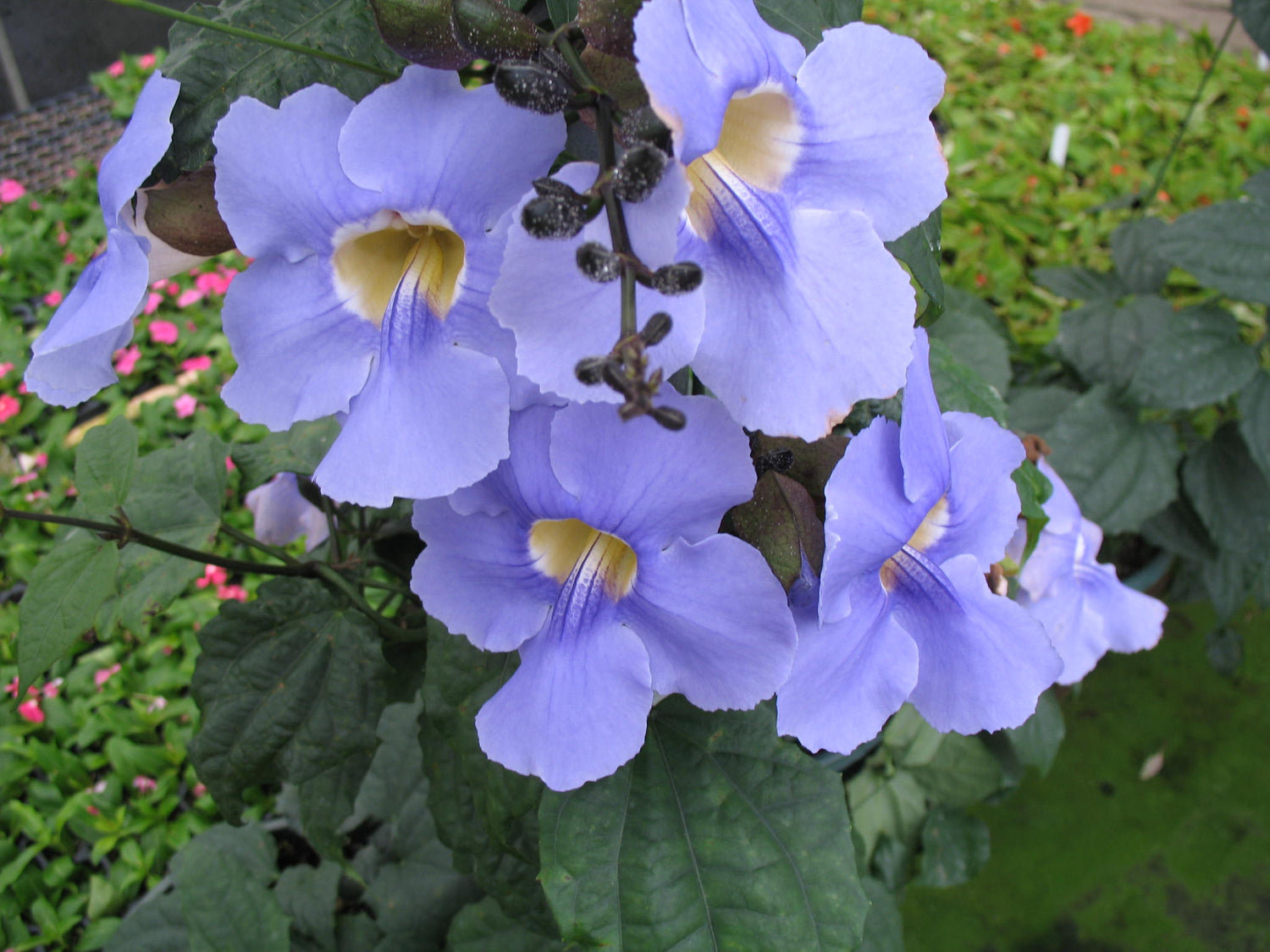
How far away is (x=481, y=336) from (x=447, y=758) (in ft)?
1.53

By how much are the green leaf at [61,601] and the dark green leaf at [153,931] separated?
651mm

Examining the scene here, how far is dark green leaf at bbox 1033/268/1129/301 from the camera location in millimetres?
1936

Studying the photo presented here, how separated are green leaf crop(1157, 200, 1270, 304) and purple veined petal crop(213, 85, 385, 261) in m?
1.36

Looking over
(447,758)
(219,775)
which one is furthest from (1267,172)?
(219,775)

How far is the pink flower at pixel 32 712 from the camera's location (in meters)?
1.79

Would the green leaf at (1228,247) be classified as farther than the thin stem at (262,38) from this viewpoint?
Yes

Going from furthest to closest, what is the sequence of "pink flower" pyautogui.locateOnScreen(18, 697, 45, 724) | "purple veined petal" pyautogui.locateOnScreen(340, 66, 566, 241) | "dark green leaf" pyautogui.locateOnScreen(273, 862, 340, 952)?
"pink flower" pyautogui.locateOnScreen(18, 697, 45, 724) → "dark green leaf" pyautogui.locateOnScreen(273, 862, 340, 952) → "purple veined petal" pyautogui.locateOnScreen(340, 66, 566, 241)

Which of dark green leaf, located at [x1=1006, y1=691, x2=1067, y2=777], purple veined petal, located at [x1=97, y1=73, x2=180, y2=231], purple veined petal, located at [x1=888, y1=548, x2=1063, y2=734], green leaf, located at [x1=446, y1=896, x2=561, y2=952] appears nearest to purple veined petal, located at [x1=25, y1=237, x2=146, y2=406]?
purple veined petal, located at [x1=97, y1=73, x2=180, y2=231]

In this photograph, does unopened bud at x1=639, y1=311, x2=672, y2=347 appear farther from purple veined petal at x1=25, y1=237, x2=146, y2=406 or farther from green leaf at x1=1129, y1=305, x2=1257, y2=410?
green leaf at x1=1129, y1=305, x2=1257, y2=410

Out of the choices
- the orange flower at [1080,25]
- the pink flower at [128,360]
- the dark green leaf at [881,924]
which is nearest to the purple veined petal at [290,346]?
the dark green leaf at [881,924]

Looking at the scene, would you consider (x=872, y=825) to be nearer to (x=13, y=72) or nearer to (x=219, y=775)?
(x=219, y=775)

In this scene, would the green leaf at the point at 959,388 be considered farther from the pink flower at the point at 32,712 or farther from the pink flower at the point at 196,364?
the pink flower at the point at 196,364

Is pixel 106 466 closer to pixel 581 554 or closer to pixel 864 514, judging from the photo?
pixel 581 554

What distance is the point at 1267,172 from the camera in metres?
1.53
